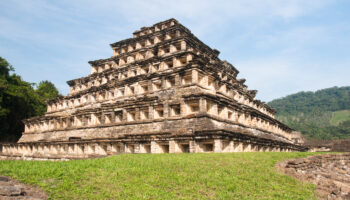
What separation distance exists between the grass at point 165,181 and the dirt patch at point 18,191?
0.78ft

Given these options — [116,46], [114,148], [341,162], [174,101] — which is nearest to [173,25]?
[116,46]

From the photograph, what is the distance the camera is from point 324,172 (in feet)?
41.9

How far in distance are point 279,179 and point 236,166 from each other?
1902mm

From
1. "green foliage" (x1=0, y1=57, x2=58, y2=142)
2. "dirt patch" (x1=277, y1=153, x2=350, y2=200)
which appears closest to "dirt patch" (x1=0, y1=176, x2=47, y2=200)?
"dirt patch" (x1=277, y1=153, x2=350, y2=200)

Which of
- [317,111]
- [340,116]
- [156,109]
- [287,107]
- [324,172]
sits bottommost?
[324,172]

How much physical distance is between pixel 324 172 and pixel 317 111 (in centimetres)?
13108

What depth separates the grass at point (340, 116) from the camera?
11114 centimetres

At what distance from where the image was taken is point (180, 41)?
2602 cm

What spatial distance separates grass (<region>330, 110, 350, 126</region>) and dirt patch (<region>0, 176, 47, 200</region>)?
125048 mm

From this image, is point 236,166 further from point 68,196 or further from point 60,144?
point 60,144

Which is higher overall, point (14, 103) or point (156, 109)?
point (14, 103)

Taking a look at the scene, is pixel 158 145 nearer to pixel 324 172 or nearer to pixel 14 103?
pixel 324 172

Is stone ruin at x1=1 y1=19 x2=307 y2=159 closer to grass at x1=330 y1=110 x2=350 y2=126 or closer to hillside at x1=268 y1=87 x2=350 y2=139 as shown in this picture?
hillside at x1=268 y1=87 x2=350 y2=139

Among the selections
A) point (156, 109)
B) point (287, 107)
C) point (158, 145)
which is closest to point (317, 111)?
point (287, 107)
